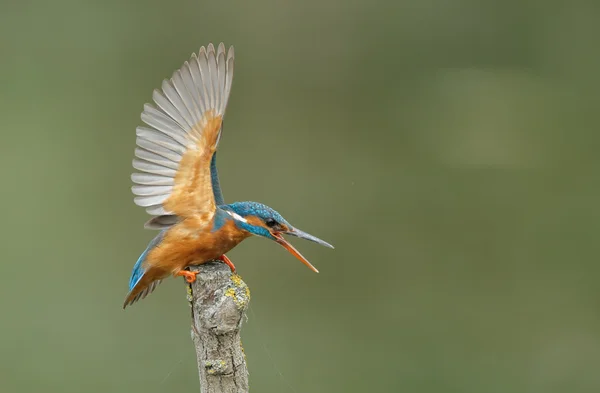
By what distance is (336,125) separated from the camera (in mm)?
4020

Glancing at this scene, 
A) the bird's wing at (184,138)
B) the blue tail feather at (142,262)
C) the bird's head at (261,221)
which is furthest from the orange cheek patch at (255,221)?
the blue tail feather at (142,262)

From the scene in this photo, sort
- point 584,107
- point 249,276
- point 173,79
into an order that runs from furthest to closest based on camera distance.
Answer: point 584,107 → point 249,276 → point 173,79

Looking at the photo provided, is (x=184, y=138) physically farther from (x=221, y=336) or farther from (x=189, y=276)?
(x=221, y=336)

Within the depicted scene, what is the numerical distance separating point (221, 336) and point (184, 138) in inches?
20.2

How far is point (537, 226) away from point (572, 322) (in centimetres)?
49

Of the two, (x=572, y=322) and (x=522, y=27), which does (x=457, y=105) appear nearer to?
(x=522, y=27)

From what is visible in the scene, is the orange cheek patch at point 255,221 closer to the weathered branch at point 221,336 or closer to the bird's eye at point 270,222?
the bird's eye at point 270,222

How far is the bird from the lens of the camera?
1839mm

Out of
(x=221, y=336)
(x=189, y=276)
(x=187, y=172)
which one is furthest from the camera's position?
(x=187, y=172)

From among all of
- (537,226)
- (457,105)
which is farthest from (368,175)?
(537,226)

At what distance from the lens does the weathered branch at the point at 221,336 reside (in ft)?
5.24

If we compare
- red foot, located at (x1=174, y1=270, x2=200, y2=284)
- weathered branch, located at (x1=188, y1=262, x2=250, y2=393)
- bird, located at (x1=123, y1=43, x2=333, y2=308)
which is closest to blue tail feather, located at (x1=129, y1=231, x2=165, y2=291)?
bird, located at (x1=123, y1=43, x2=333, y2=308)

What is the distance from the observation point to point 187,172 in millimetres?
1867

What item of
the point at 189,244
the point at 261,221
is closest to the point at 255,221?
the point at 261,221
